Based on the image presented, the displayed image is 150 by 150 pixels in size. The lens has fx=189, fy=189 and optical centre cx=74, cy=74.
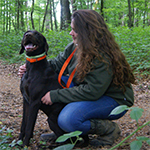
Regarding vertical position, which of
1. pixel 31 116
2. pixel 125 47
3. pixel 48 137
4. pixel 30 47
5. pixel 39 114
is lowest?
pixel 39 114

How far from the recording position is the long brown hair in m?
2.15

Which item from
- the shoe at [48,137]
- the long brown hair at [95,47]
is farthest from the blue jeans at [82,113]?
the shoe at [48,137]

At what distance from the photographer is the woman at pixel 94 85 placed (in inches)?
83.7

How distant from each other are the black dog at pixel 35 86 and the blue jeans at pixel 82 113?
168 mm

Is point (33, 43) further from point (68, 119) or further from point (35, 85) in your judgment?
point (68, 119)

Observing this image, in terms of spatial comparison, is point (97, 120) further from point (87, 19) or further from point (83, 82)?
point (87, 19)

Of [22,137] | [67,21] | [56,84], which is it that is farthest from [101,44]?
[67,21]

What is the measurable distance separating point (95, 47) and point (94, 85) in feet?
1.50

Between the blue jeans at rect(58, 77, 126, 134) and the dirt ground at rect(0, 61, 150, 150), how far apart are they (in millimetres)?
378

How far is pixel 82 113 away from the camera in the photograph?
217 centimetres

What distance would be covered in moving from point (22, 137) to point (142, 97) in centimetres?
308

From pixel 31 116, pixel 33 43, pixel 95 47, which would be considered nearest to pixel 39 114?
pixel 31 116

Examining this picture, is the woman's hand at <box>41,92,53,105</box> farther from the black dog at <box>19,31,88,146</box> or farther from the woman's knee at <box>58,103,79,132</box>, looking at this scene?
the woman's knee at <box>58,103,79,132</box>

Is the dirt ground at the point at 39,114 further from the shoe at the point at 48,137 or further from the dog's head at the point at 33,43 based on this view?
the dog's head at the point at 33,43
